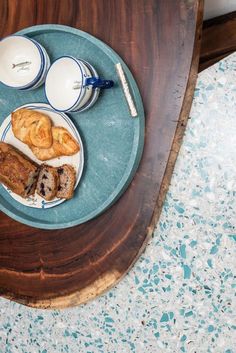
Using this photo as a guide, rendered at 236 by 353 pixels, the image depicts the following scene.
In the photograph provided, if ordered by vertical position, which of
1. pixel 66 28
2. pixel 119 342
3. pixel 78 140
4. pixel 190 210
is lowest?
pixel 119 342

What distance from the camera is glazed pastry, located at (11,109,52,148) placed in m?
1.44

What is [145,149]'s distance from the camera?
1.34 m

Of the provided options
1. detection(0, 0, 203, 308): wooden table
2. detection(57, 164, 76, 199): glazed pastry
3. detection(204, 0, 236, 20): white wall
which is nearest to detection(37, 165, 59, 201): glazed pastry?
detection(57, 164, 76, 199): glazed pastry

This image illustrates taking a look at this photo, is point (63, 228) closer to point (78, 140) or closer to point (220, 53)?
point (78, 140)

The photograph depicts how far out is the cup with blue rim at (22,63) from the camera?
1.42 metres

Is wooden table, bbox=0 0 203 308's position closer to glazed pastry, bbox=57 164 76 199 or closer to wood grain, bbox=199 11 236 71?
glazed pastry, bbox=57 164 76 199

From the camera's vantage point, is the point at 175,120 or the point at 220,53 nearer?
the point at 175,120

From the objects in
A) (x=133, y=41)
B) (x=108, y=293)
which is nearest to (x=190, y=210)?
(x=108, y=293)

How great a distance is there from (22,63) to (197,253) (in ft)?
2.27

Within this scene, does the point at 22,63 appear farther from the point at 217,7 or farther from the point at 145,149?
the point at 217,7

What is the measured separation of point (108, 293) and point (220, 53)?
0.87 m

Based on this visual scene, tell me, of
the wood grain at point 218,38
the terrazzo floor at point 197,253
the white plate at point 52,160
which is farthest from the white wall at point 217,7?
the white plate at point 52,160

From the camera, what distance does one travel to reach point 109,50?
1.35m

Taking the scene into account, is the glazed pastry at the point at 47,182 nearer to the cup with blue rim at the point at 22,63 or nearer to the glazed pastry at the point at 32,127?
the glazed pastry at the point at 32,127
